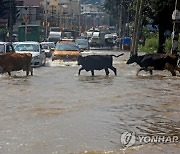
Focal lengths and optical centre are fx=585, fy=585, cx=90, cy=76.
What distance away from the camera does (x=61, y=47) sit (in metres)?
Answer: 37.3

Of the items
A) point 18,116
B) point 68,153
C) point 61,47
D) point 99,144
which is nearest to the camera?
point 68,153

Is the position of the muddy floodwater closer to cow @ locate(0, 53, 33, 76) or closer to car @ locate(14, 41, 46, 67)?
cow @ locate(0, 53, 33, 76)

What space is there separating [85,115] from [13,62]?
11.8 meters

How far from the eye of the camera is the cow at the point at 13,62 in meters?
23.8

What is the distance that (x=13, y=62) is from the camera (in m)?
24.0

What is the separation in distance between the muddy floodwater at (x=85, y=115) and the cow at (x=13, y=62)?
2.44 m

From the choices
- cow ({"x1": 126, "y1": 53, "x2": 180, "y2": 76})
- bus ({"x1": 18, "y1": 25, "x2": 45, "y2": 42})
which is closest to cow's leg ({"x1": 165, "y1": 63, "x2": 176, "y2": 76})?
cow ({"x1": 126, "y1": 53, "x2": 180, "y2": 76})

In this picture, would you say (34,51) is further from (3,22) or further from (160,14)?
(3,22)

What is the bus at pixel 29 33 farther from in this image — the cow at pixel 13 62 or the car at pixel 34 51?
the cow at pixel 13 62

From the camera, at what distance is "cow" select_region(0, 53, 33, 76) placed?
23.8 metres

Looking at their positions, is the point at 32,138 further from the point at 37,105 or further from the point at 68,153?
the point at 37,105

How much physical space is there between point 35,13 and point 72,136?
10938 centimetres

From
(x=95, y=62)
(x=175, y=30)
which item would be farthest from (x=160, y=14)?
(x=95, y=62)

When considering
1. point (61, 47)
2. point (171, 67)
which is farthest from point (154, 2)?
point (171, 67)
